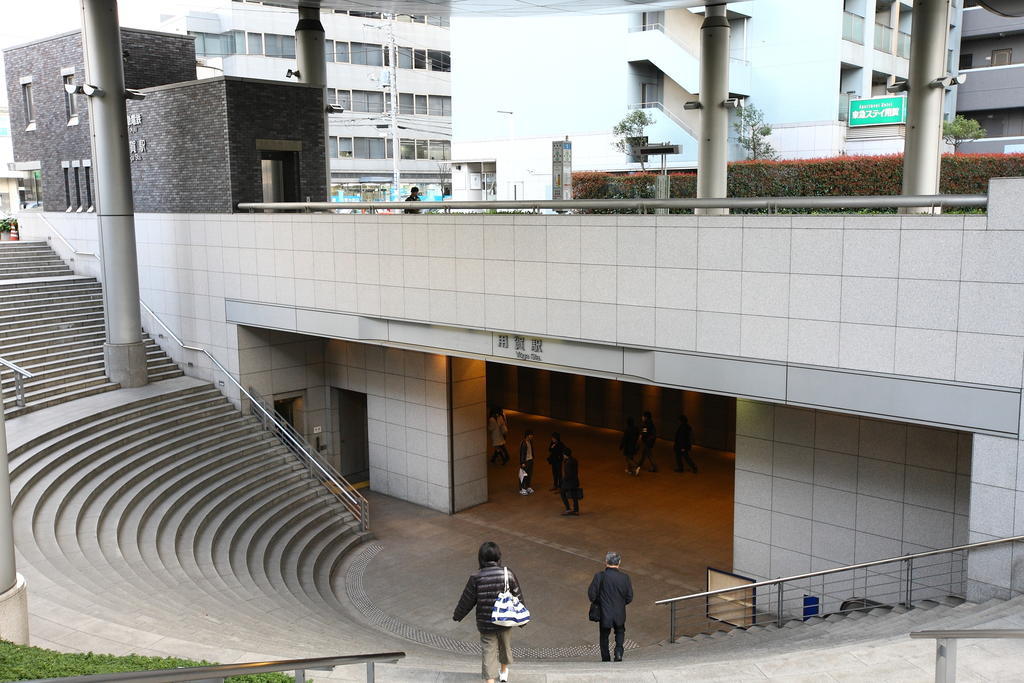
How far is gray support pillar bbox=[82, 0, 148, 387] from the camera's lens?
57.7 feet

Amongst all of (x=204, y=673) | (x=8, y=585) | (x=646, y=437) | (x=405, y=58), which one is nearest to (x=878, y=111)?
(x=646, y=437)

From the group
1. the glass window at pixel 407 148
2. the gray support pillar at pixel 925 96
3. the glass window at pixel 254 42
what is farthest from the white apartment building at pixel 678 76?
the glass window at pixel 254 42

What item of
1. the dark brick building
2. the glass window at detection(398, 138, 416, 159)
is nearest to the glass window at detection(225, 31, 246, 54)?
the glass window at detection(398, 138, 416, 159)

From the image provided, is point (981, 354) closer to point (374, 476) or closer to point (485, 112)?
point (374, 476)

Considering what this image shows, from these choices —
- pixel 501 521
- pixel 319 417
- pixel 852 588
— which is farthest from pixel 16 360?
pixel 852 588

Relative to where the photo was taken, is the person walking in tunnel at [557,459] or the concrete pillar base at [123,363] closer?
the person walking in tunnel at [557,459]

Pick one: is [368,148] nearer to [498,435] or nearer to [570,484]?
[498,435]

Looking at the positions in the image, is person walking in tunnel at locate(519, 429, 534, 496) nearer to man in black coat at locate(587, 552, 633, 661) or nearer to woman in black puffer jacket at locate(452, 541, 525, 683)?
man in black coat at locate(587, 552, 633, 661)

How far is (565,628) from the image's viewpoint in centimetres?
1306

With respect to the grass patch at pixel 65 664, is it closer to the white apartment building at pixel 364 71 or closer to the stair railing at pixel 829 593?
the stair railing at pixel 829 593

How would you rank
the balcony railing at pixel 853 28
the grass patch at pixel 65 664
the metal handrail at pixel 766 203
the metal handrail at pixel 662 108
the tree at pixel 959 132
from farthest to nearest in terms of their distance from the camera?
the metal handrail at pixel 662 108
the balcony railing at pixel 853 28
the tree at pixel 959 132
the metal handrail at pixel 766 203
the grass patch at pixel 65 664

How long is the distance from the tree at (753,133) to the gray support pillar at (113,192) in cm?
2115

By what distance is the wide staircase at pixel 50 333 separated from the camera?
1773 centimetres

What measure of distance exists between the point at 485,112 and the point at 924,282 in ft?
108
